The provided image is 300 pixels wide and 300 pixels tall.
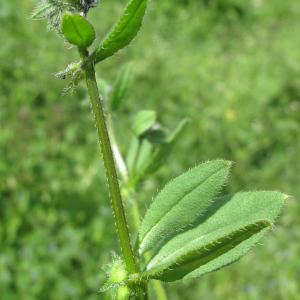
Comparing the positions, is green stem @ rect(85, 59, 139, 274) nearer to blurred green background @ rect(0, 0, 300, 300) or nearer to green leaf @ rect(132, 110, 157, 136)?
green leaf @ rect(132, 110, 157, 136)

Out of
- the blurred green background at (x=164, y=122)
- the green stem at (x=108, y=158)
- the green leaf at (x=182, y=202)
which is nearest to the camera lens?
the green stem at (x=108, y=158)

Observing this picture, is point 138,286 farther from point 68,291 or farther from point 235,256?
point 68,291

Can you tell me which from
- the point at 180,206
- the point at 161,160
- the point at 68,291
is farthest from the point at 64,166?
the point at 180,206

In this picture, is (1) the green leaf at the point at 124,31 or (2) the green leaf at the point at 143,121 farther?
(2) the green leaf at the point at 143,121

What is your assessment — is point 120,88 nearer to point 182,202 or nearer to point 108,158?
point 182,202

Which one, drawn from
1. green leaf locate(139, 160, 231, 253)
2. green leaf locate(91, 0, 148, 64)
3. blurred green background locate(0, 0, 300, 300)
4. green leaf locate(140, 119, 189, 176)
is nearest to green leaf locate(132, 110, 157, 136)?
green leaf locate(140, 119, 189, 176)

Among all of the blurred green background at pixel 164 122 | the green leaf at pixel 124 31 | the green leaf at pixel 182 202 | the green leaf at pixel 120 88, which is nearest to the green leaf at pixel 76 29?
the green leaf at pixel 124 31

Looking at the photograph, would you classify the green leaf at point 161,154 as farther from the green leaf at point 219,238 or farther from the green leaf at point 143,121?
the green leaf at point 219,238
